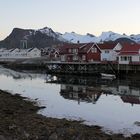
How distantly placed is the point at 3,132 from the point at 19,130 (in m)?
0.87

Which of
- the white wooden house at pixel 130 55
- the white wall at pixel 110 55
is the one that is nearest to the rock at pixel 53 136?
the white wooden house at pixel 130 55

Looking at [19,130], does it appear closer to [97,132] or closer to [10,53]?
[97,132]

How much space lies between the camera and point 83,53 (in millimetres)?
83125

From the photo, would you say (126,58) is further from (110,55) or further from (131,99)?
(131,99)

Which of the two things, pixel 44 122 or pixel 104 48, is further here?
pixel 104 48

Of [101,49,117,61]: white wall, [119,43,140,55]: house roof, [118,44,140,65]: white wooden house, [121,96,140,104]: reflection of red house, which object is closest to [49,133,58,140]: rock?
[121,96,140,104]: reflection of red house

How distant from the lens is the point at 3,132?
15.4m

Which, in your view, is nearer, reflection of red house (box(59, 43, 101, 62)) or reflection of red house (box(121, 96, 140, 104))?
reflection of red house (box(121, 96, 140, 104))

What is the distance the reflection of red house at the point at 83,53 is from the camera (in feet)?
271

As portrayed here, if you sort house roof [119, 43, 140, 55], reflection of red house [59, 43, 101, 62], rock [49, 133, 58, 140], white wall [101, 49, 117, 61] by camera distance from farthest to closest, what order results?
white wall [101, 49, 117, 61] < reflection of red house [59, 43, 101, 62] < house roof [119, 43, 140, 55] < rock [49, 133, 58, 140]

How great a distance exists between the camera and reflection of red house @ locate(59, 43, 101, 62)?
271 feet

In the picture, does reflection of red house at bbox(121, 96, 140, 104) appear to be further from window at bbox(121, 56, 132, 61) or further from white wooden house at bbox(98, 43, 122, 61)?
white wooden house at bbox(98, 43, 122, 61)

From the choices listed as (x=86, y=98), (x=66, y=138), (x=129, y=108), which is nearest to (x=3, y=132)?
(x=66, y=138)

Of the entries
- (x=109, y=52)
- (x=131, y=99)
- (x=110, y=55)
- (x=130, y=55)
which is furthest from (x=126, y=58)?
(x=131, y=99)
